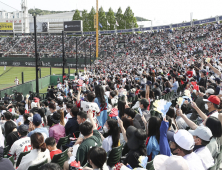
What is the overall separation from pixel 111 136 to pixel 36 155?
1.44 m

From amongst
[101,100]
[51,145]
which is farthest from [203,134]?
[101,100]

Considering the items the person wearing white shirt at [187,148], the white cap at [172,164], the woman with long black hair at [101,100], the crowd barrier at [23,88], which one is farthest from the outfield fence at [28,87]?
the white cap at [172,164]

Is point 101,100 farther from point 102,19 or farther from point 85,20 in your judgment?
point 85,20

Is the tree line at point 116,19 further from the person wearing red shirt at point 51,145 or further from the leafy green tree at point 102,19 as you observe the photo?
the person wearing red shirt at point 51,145

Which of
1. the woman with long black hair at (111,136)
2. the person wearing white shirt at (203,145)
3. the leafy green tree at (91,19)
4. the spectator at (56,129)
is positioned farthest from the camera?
the leafy green tree at (91,19)

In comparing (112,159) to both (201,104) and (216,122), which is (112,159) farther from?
(201,104)

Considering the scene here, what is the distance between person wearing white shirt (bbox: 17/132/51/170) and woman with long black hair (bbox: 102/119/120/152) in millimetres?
1145

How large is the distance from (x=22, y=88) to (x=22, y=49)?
5449 cm

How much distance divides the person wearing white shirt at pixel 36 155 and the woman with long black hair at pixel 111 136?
1.14 metres

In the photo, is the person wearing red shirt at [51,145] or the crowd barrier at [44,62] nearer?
the person wearing red shirt at [51,145]

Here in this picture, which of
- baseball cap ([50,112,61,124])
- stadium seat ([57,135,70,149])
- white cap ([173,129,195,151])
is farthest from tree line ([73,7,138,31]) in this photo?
white cap ([173,129,195,151])

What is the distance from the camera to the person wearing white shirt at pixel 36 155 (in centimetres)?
386

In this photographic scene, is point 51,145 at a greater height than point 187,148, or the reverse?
point 187,148

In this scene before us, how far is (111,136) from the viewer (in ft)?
14.6
